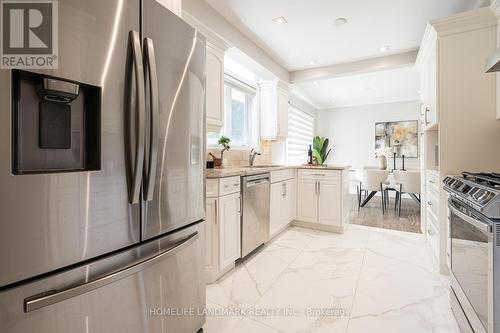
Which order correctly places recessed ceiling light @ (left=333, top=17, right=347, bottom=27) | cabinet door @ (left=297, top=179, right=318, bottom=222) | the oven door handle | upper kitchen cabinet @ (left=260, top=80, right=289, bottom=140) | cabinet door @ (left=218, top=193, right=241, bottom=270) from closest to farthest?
the oven door handle
cabinet door @ (left=218, top=193, right=241, bottom=270)
recessed ceiling light @ (left=333, top=17, right=347, bottom=27)
cabinet door @ (left=297, top=179, right=318, bottom=222)
upper kitchen cabinet @ (left=260, top=80, right=289, bottom=140)

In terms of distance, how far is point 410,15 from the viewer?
104 inches

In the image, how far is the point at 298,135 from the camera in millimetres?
5988

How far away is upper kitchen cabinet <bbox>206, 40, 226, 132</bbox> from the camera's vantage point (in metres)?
2.45

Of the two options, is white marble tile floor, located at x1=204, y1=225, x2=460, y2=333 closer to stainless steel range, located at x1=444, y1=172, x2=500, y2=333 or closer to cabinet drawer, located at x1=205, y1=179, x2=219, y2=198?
stainless steel range, located at x1=444, y1=172, x2=500, y2=333

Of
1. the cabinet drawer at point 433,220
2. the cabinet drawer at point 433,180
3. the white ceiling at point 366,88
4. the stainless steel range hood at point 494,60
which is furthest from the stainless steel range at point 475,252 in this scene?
the white ceiling at point 366,88

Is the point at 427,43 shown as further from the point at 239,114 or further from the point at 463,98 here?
the point at 239,114

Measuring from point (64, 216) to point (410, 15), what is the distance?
3.45 m

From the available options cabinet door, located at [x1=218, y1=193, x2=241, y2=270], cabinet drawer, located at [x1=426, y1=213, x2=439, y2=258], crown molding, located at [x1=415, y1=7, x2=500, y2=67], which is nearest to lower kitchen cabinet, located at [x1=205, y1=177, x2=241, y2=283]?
cabinet door, located at [x1=218, y1=193, x2=241, y2=270]

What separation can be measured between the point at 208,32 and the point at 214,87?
506 millimetres

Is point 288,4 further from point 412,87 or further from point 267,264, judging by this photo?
point 412,87

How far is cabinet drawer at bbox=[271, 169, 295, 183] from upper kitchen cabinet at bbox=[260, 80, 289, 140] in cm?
71

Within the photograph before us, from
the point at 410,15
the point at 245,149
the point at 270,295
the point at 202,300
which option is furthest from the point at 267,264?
the point at 410,15

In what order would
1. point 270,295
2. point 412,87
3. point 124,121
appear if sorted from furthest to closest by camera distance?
point 412,87
point 270,295
point 124,121

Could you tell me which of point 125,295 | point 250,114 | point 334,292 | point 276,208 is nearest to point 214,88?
point 250,114
